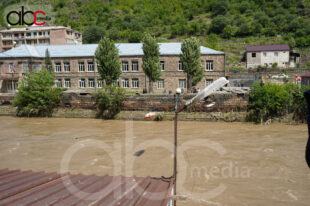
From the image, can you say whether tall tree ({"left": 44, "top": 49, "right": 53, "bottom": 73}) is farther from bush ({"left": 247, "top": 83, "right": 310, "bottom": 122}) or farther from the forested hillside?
the forested hillside

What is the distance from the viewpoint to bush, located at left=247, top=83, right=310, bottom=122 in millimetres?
18891

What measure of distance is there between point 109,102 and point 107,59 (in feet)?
22.0

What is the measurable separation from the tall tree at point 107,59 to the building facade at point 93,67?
577 centimetres

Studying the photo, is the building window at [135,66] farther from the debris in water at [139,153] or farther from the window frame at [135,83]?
the debris in water at [139,153]

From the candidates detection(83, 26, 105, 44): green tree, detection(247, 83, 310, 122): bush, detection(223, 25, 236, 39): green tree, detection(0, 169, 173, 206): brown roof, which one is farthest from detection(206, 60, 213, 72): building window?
detection(83, 26, 105, 44): green tree

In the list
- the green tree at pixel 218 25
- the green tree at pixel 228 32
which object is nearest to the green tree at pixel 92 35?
the green tree at pixel 218 25

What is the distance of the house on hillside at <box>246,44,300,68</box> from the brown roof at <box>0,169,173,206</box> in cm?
4747

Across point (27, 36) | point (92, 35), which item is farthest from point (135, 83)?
point (27, 36)

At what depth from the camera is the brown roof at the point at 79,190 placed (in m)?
4.73

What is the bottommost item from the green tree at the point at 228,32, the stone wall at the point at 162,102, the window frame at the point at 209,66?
the stone wall at the point at 162,102

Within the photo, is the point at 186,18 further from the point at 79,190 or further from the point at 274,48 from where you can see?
the point at 79,190

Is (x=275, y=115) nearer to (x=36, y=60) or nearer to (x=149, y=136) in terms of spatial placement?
(x=149, y=136)

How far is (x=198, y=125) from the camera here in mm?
19500

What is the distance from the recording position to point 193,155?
42.1ft
